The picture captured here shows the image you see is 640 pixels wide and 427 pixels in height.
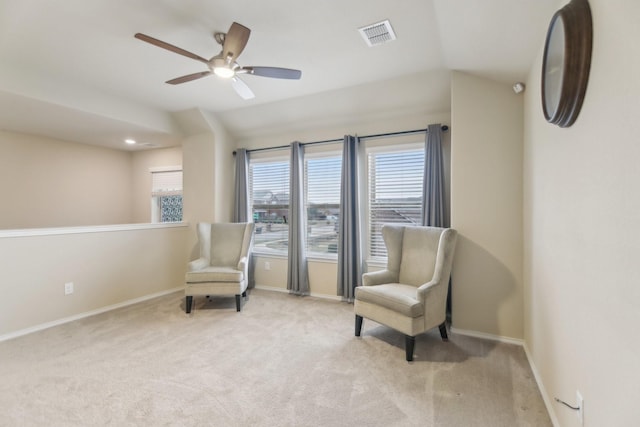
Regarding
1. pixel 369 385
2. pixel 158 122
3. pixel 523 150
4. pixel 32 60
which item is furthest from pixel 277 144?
pixel 369 385

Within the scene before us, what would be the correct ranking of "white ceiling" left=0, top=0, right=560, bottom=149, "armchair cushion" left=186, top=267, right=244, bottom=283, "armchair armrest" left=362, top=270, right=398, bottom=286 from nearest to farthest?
"white ceiling" left=0, top=0, right=560, bottom=149, "armchair armrest" left=362, top=270, right=398, bottom=286, "armchair cushion" left=186, top=267, right=244, bottom=283

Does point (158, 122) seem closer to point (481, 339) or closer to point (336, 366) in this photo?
point (336, 366)

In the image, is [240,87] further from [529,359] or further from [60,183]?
[60,183]

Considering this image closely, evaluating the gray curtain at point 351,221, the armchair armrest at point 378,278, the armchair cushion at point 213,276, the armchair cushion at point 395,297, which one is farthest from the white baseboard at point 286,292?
the armchair cushion at point 395,297

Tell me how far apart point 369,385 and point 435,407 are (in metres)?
0.44

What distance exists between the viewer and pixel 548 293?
1949 millimetres

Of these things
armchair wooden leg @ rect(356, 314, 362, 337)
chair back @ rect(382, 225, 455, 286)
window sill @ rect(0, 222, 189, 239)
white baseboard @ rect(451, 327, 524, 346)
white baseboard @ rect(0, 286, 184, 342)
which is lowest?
white baseboard @ rect(451, 327, 524, 346)

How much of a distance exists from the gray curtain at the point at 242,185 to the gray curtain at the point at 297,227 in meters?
0.85

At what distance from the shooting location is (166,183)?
556 cm

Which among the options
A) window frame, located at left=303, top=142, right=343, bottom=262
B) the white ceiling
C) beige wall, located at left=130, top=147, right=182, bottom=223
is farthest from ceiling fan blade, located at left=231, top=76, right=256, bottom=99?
beige wall, located at left=130, top=147, right=182, bottom=223

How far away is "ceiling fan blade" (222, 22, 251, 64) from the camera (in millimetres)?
1979

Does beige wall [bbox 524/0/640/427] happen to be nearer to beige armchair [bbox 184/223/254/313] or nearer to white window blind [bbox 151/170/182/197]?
beige armchair [bbox 184/223/254/313]

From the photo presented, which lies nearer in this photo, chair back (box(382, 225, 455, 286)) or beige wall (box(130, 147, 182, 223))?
chair back (box(382, 225, 455, 286))

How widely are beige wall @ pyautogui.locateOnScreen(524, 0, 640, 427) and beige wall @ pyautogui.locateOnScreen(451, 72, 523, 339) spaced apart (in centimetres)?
78
